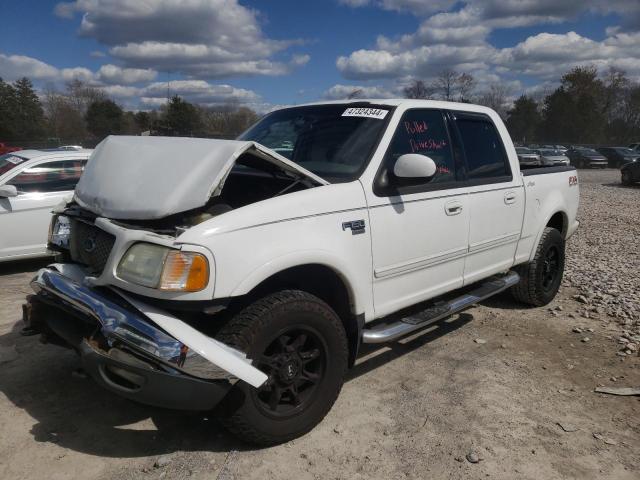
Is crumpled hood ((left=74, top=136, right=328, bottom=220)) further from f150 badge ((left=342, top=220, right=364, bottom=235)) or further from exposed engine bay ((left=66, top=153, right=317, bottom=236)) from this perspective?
f150 badge ((left=342, top=220, right=364, bottom=235))

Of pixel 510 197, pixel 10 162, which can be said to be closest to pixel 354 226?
pixel 510 197

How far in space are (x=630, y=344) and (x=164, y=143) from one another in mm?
4147

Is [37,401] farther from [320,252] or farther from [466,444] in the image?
[466,444]

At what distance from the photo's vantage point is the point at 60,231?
11.5ft

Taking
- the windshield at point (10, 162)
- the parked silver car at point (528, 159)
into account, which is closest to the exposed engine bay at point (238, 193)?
the parked silver car at point (528, 159)

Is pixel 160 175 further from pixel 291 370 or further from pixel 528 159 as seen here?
pixel 528 159

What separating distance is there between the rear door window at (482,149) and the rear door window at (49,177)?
5.28 metres

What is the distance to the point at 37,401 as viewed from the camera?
347cm

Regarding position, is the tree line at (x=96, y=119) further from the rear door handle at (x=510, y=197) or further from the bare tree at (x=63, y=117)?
the rear door handle at (x=510, y=197)

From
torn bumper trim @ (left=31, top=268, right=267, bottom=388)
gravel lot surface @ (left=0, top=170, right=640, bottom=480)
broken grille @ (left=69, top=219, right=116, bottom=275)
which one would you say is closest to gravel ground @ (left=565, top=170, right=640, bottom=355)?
gravel lot surface @ (left=0, top=170, right=640, bottom=480)

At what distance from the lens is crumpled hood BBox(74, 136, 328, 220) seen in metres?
2.83

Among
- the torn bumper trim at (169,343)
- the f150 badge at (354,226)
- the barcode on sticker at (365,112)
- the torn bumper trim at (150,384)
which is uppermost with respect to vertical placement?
the barcode on sticker at (365,112)

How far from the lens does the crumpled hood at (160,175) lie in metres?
2.83

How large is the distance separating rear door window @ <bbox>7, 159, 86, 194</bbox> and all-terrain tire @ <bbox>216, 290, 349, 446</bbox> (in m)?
5.40
